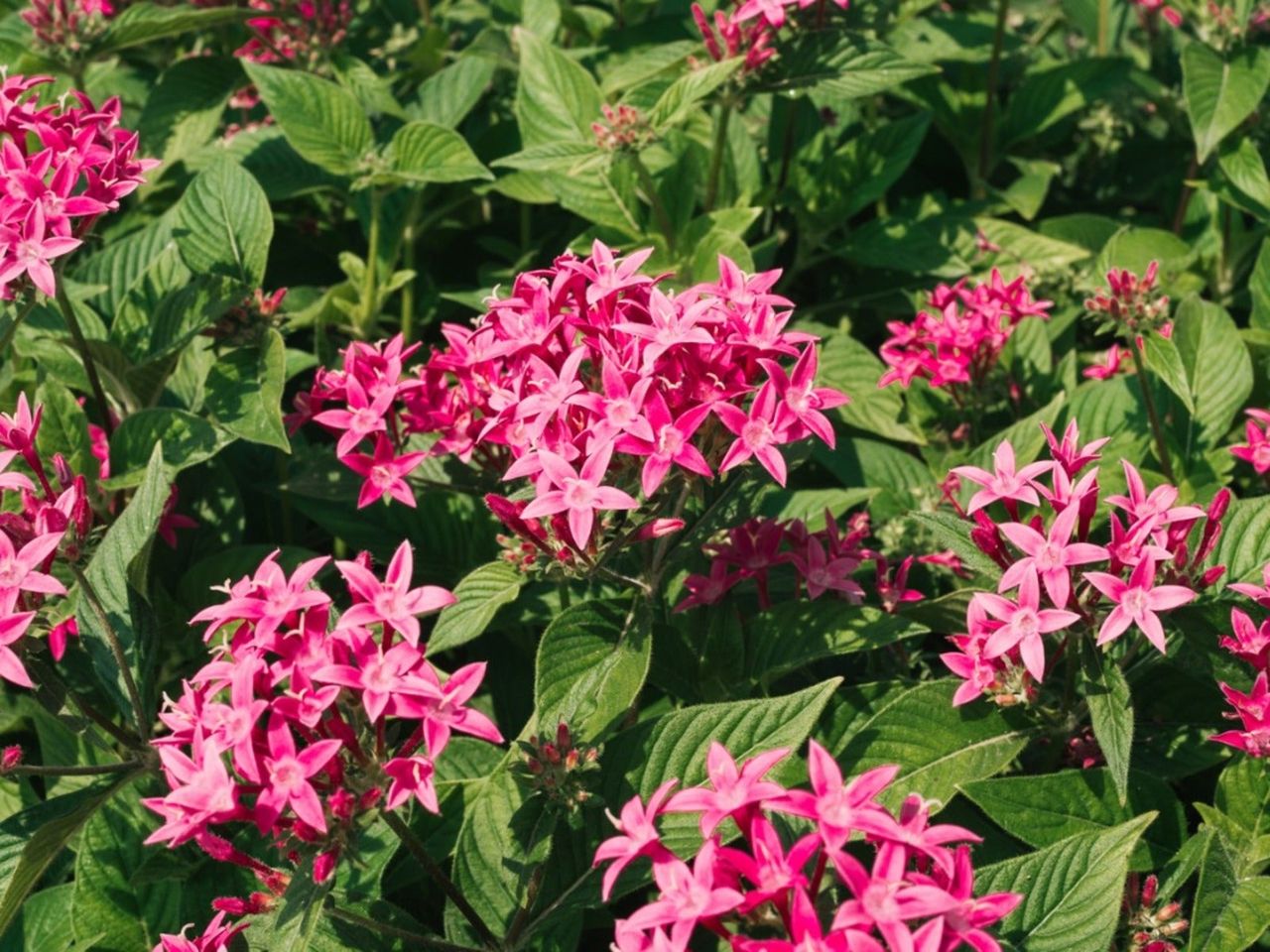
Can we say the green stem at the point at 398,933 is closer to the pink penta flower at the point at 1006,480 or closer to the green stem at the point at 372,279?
the pink penta flower at the point at 1006,480

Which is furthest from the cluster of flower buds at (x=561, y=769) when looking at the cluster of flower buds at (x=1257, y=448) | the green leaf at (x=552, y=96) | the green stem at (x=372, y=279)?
the green leaf at (x=552, y=96)

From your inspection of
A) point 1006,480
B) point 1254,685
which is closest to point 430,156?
point 1006,480

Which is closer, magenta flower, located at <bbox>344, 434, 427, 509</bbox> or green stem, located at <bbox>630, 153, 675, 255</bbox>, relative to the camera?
magenta flower, located at <bbox>344, 434, 427, 509</bbox>

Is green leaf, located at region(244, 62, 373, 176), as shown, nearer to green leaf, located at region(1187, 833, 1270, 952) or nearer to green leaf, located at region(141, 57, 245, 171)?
green leaf, located at region(141, 57, 245, 171)

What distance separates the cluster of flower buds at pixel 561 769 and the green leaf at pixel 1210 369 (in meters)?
1.25

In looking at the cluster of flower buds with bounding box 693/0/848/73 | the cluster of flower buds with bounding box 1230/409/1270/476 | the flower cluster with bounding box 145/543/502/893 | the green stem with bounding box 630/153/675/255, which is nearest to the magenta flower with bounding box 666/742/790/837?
the flower cluster with bounding box 145/543/502/893

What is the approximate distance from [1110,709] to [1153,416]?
0.71 m

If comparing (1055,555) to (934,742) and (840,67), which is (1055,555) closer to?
(934,742)

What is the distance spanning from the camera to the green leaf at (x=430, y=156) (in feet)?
7.89

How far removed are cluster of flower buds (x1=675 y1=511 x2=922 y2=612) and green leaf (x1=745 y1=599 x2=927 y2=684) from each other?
0.19 ft

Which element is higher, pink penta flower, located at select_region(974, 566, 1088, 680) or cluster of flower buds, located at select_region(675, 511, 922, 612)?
pink penta flower, located at select_region(974, 566, 1088, 680)

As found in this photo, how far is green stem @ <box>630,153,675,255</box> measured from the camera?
2381 millimetres

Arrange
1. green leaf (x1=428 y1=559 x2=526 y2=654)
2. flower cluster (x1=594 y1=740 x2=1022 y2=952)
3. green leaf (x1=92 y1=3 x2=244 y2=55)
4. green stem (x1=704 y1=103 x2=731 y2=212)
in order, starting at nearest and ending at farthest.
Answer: flower cluster (x1=594 y1=740 x2=1022 y2=952) < green leaf (x1=428 y1=559 x2=526 y2=654) < green stem (x1=704 y1=103 x2=731 y2=212) < green leaf (x1=92 y1=3 x2=244 y2=55)

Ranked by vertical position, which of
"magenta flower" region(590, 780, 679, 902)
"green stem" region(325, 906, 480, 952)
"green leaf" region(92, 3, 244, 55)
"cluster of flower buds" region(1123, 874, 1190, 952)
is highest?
"green leaf" region(92, 3, 244, 55)
